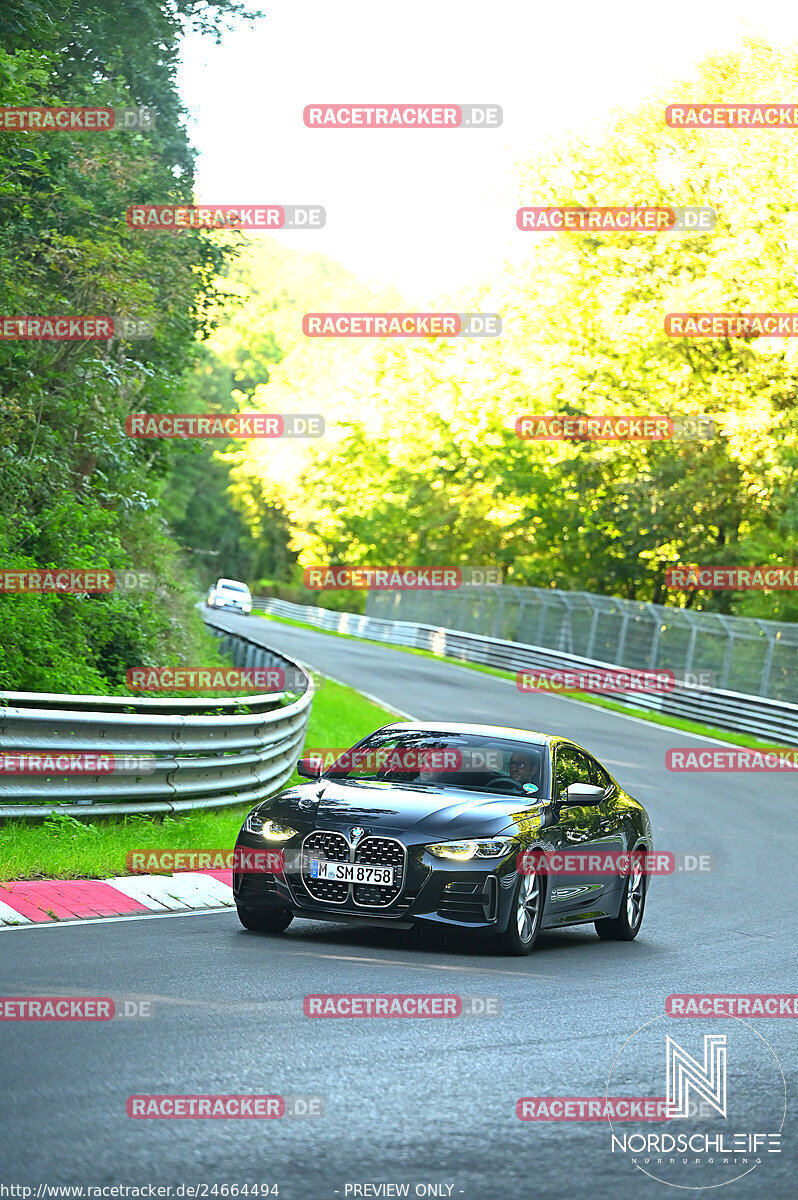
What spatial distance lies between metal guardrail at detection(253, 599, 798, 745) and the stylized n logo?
25.8 metres

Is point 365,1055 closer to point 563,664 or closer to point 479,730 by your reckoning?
point 479,730

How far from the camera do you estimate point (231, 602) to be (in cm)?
6550

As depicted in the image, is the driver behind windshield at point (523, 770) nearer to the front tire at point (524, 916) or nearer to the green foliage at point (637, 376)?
the front tire at point (524, 916)

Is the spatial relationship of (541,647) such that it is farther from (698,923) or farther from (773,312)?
(698,923)

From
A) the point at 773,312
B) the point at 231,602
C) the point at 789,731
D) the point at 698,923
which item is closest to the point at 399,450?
the point at 231,602

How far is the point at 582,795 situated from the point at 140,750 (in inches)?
148

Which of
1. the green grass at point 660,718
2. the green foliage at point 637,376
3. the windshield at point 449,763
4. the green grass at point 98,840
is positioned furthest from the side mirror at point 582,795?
the green foliage at point 637,376

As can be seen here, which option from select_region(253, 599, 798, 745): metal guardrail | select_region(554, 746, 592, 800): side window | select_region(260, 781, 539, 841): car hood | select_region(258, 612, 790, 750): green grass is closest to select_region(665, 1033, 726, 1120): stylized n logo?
select_region(260, 781, 539, 841): car hood

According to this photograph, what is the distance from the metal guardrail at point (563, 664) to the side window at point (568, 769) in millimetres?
21757

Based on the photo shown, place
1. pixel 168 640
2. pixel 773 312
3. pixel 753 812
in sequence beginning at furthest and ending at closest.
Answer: pixel 773 312, pixel 168 640, pixel 753 812

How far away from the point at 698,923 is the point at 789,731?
20814mm

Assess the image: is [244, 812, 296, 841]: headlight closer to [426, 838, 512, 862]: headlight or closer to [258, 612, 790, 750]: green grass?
[426, 838, 512, 862]: headlight

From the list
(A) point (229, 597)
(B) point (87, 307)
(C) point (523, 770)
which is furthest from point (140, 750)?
(A) point (229, 597)

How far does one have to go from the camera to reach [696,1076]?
20.9 ft
